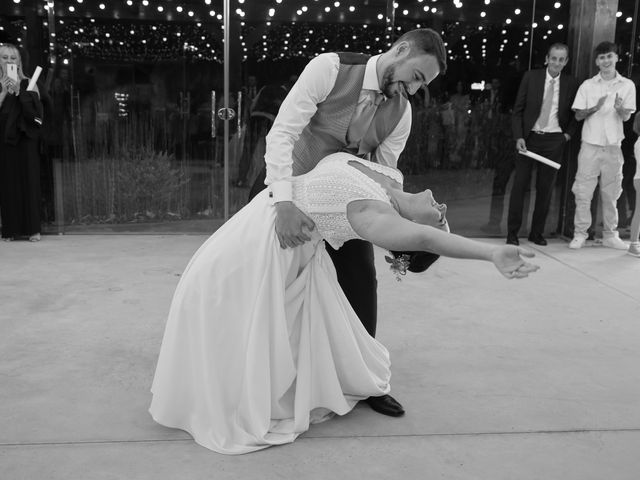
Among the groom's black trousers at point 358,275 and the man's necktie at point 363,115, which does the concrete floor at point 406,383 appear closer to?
the groom's black trousers at point 358,275

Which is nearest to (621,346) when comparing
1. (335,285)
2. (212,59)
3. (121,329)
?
(335,285)

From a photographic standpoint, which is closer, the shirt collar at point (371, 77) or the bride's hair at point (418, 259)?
the bride's hair at point (418, 259)

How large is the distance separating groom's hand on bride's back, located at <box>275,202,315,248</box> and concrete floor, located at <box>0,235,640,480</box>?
26.3 inches

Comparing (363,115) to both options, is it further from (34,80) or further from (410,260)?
(34,80)

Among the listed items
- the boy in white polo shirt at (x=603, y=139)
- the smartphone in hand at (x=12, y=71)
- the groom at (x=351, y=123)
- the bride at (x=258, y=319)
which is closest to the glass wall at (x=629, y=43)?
the boy in white polo shirt at (x=603, y=139)

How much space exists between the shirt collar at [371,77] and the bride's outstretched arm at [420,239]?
0.53 meters

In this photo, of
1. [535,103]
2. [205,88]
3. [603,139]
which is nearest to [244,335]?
[205,88]

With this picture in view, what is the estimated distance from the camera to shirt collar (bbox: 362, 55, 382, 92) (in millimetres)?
2449

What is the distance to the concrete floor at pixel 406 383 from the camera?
2203 millimetres

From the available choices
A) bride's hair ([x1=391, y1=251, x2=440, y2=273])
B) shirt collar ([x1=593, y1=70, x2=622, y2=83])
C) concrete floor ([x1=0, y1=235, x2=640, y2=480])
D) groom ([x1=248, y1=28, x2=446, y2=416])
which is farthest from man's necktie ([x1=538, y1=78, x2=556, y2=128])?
bride's hair ([x1=391, y1=251, x2=440, y2=273])

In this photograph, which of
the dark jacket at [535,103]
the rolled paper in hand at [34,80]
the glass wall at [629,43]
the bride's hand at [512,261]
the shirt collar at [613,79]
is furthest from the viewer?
the glass wall at [629,43]

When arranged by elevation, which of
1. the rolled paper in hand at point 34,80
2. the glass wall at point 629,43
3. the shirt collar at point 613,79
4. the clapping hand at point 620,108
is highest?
the glass wall at point 629,43

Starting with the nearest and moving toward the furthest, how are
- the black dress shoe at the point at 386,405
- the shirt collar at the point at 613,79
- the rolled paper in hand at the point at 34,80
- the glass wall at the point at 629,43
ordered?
the black dress shoe at the point at 386,405 → the rolled paper in hand at the point at 34,80 → the shirt collar at the point at 613,79 → the glass wall at the point at 629,43

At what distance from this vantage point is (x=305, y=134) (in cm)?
261
